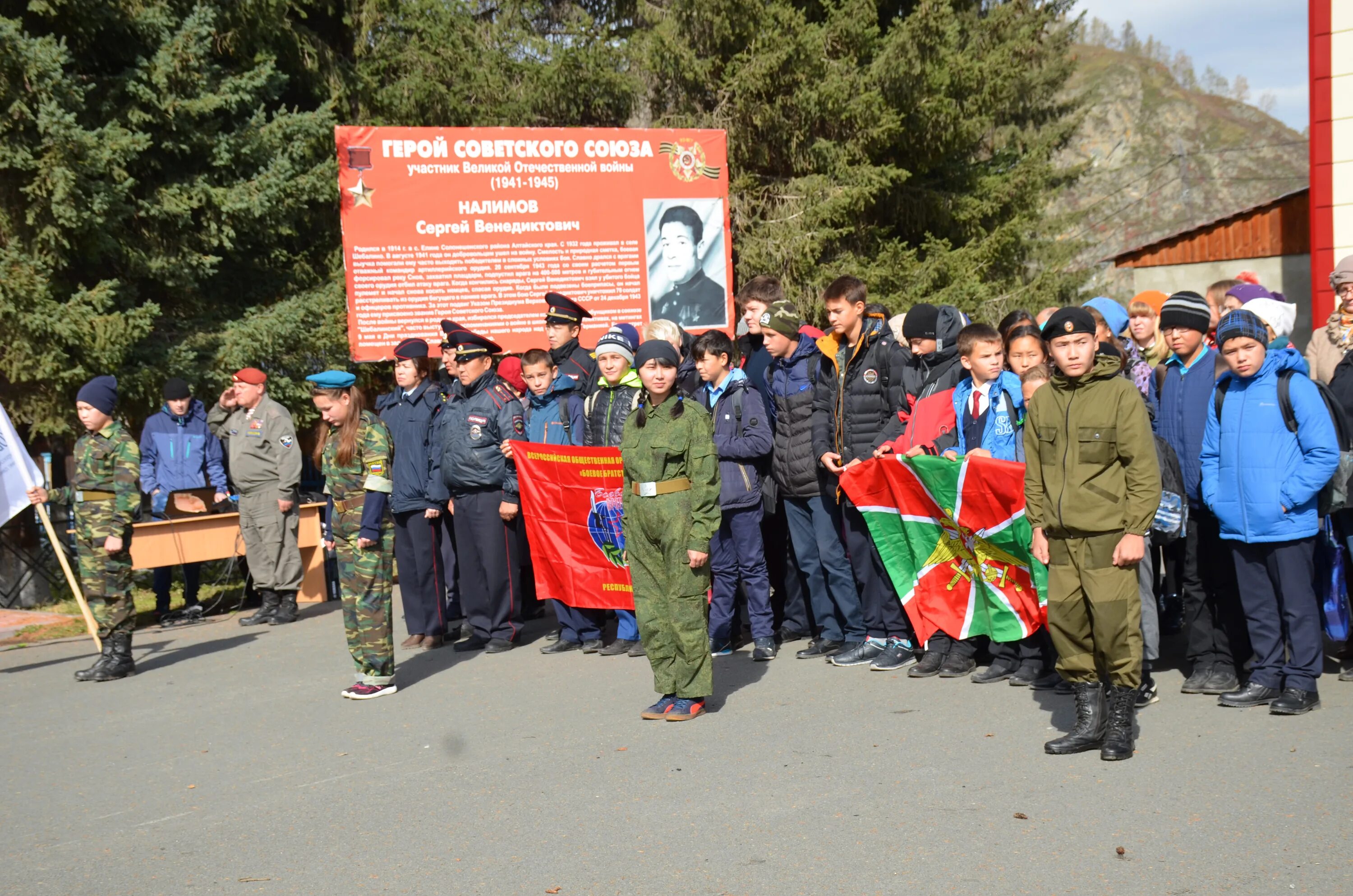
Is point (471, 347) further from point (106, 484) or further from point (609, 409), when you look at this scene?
point (106, 484)

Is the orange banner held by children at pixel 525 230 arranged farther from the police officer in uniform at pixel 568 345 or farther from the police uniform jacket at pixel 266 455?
the police officer in uniform at pixel 568 345

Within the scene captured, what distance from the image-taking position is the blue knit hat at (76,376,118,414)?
28.7 feet

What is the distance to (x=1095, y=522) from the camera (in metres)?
5.50

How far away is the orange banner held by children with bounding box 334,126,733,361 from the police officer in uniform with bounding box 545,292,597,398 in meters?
3.44

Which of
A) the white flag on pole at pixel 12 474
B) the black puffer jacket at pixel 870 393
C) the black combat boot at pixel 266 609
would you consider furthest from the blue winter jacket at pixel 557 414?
the white flag on pole at pixel 12 474

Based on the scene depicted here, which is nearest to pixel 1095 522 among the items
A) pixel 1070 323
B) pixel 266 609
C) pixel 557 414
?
pixel 1070 323

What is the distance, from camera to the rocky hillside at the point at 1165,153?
2776 inches

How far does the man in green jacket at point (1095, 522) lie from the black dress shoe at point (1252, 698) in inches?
38.5

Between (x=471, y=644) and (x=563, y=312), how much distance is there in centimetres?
257

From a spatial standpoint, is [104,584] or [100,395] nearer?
[104,584]

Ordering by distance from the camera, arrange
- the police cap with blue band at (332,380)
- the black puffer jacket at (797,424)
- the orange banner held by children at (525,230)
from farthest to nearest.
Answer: the orange banner held by children at (525,230), the black puffer jacket at (797,424), the police cap with blue band at (332,380)

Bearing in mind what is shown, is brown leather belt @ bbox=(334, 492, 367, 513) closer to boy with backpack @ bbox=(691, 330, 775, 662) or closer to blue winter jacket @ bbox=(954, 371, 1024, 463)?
boy with backpack @ bbox=(691, 330, 775, 662)

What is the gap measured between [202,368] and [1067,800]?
10418mm

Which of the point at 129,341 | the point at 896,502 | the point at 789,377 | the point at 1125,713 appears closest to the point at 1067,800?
the point at 1125,713
